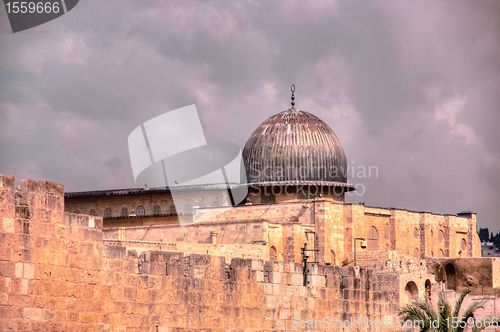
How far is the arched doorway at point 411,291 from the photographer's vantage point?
2077 inches

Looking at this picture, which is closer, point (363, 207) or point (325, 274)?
point (325, 274)

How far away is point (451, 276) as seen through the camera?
69562 millimetres

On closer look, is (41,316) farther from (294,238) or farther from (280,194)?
(280,194)

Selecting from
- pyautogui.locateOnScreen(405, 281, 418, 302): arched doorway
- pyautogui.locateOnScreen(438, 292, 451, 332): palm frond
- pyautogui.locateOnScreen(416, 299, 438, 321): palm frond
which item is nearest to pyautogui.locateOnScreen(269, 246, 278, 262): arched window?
pyautogui.locateOnScreen(405, 281, 418, 302): arched doorway

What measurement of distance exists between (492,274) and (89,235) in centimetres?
3582

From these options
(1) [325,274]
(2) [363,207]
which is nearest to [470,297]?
(2) [363,207]

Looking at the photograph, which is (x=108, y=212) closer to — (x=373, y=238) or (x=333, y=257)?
(x=333, y=257)

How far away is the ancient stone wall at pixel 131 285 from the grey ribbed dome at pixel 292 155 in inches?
1090

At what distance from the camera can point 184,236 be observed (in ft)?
233

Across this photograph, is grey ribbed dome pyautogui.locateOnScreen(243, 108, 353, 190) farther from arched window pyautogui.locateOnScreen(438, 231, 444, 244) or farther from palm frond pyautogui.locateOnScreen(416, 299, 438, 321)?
palm frond pyautogui.locateOnScreen(416, 299, 438, 321)

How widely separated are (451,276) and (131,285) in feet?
113

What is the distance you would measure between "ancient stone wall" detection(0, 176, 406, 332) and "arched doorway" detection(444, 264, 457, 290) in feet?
67.3

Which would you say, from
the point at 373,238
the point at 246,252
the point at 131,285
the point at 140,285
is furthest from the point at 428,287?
the point at 131,285

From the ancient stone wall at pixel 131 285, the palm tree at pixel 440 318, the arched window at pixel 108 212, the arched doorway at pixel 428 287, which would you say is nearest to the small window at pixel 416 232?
the arched window at pixel 108 212
